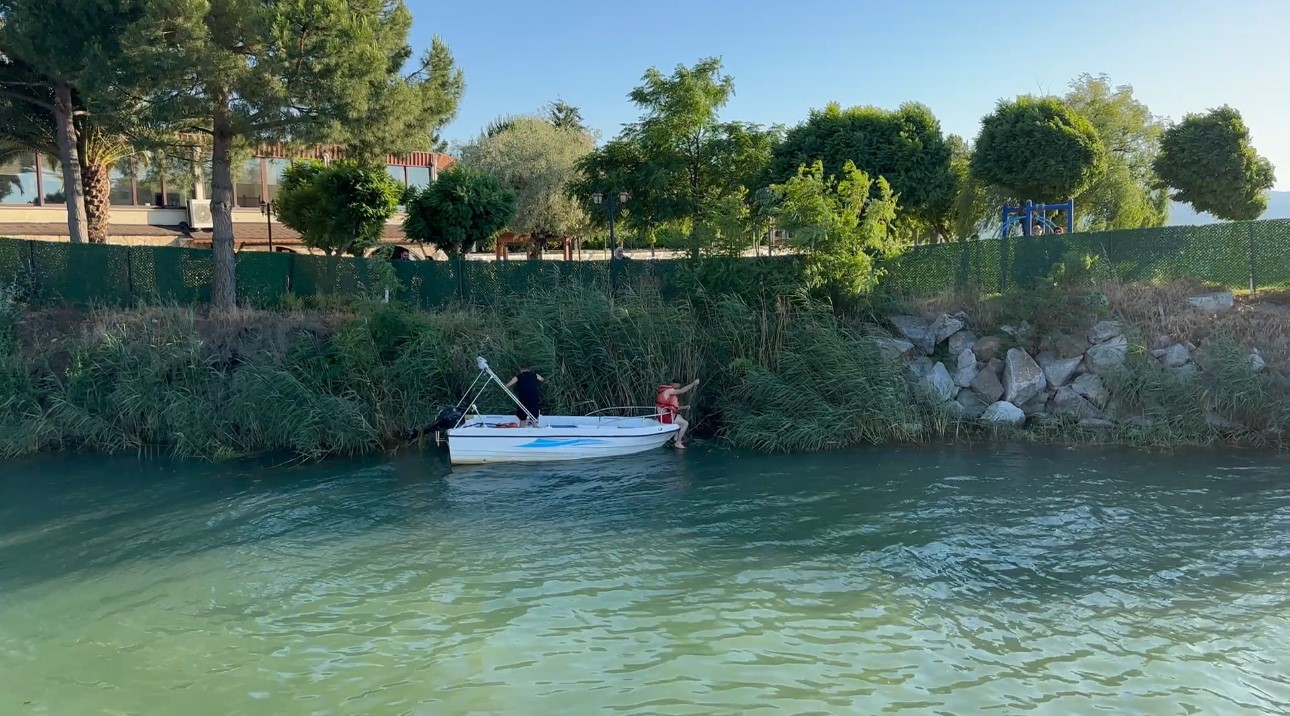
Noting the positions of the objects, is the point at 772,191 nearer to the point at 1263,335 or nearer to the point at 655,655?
the point at 1263,335

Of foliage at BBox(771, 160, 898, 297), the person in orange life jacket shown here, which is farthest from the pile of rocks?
the person in orange life jacket

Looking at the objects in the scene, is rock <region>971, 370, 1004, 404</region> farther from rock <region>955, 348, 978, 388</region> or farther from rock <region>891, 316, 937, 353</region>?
rock <region>891, 316, 937, 353</region>

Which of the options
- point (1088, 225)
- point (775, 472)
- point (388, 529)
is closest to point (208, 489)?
point (388, 529)

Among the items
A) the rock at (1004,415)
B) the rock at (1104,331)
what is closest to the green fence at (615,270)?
the rock at (1104,331)

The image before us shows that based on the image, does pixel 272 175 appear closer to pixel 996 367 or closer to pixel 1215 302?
pixel 996 367

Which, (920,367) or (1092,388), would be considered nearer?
(1092,388)

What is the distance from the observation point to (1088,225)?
84.7 feet

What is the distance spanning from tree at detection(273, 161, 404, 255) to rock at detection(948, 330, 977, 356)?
1541 centimetres

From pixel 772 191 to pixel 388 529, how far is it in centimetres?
993

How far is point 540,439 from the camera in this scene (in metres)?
13.5

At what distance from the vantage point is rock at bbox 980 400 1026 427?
14328 mm

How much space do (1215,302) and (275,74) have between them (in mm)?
17366

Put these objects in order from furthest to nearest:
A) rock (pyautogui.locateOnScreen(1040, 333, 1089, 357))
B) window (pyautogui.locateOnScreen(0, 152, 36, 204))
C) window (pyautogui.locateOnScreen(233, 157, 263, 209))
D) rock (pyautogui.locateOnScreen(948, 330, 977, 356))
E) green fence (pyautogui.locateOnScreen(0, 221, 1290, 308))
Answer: window (pyautogui.locateOnScreen(233, 157, 263, 209))
window (pyautogui.locateOnScreen(0, 152, 36, 204))
green fence (pyautogui.locateOnScreen(0, 221, 1290, 308))
rock (pyautogui.locateOnScreen(948, 330, 977, 356))
rock (pyautogui.locateOnScreen(1040, 333, 1089, 357))

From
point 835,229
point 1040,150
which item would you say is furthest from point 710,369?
point 1040,150
